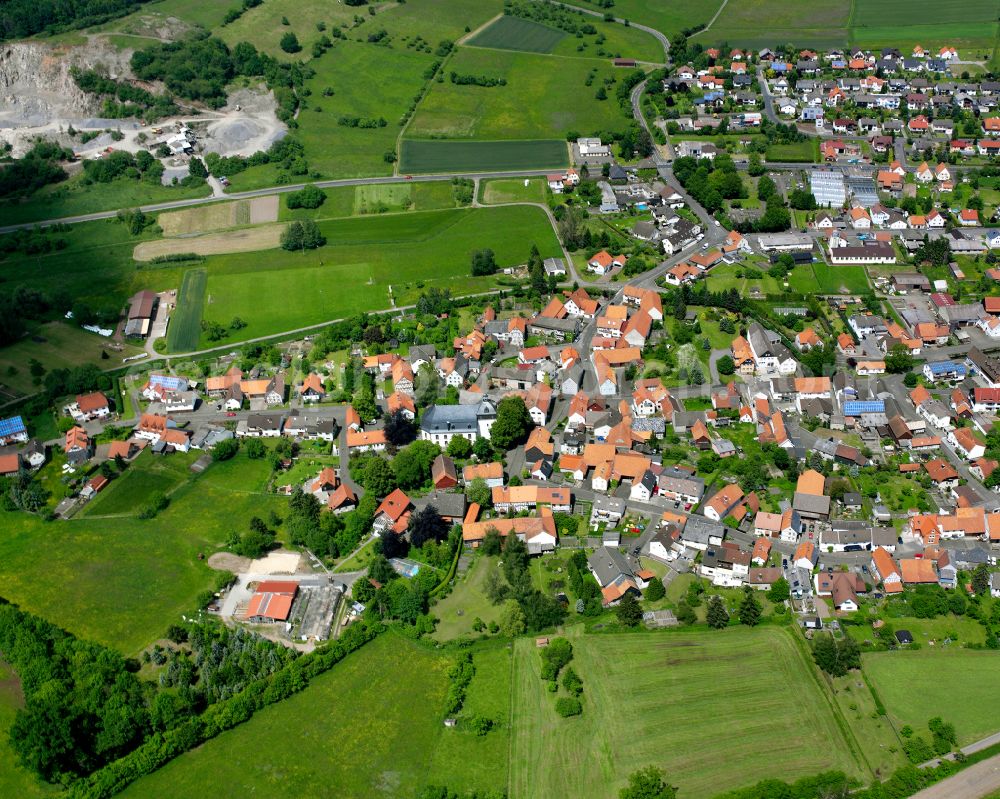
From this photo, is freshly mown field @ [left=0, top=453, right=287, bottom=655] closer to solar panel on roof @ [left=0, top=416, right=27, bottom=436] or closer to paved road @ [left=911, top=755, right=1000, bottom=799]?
solar panel on roof @ [left=0, top=416, right=27, bottom=436]

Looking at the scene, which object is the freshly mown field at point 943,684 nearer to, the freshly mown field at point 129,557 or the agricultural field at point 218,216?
the freshly mown field at point 129,557

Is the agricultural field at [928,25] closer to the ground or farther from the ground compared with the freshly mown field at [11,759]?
farther from the ground

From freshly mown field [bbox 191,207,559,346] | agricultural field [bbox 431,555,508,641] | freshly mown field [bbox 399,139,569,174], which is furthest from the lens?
freshly mown field [bbox 399,139,569,174]

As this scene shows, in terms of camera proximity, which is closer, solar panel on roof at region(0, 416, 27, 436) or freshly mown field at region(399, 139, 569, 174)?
solar panel on roof at region(0, 416, 27, 436)

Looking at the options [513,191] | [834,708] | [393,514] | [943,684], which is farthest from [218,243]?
[943,684]

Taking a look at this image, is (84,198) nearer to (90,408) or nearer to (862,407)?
(90,408)

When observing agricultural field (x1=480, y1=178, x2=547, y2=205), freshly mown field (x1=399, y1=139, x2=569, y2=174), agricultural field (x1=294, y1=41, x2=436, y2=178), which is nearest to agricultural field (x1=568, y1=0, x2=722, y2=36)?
agricultural field (x1=294, y1=41, x2=436, y2=178)

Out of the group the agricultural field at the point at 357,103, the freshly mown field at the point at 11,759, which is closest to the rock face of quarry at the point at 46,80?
the agricultural field at the point at 357,103
